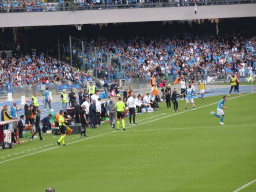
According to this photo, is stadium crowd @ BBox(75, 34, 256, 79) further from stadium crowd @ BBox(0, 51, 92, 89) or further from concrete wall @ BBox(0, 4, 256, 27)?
stadium crowd @ BBox(0, 51, 92, 89)

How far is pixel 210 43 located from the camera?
55.2 metres

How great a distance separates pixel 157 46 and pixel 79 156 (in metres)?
34.6

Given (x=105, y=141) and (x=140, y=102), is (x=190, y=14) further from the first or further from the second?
(x=105, y=141)

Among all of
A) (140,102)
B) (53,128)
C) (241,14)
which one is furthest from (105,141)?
(241,14)

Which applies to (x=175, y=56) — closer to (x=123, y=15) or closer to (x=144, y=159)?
A: (x=123, y=15)

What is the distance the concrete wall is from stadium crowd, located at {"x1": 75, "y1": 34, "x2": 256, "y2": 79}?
2701 millimetres

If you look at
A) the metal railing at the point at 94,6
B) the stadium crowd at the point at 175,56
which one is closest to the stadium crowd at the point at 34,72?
the stadium crowd at the point at 175,56

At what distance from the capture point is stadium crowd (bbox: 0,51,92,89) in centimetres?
4131

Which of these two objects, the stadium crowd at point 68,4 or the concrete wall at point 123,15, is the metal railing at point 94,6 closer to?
the stadium crowd at point 68,4

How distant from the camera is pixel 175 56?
170 feet

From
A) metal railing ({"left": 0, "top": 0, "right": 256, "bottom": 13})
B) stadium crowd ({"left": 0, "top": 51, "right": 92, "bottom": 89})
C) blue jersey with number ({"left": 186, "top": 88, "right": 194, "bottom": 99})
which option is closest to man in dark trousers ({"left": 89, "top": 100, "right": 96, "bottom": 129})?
blue jersey with number ({"left": 186, "top": 88, "right": 194, "bottom": 99})

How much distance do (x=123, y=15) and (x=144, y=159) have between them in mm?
34609

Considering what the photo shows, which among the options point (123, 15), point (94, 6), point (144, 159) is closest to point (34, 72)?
point (94, 6)

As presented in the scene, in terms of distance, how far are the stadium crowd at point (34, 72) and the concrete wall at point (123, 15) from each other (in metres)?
3.83
